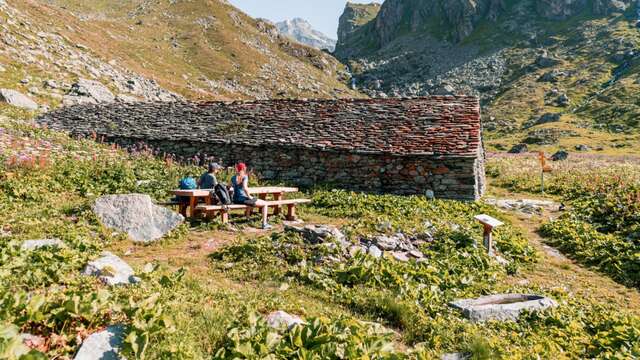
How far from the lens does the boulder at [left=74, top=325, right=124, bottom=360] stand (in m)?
3.97

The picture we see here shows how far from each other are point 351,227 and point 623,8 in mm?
138702

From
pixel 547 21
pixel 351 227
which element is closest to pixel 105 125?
pixel 351 227

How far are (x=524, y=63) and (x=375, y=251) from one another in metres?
112

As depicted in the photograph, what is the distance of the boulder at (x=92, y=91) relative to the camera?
1104 inches

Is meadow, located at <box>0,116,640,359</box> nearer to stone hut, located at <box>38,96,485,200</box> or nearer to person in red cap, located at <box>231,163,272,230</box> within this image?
person in red cap, located at <box>231,163,272,230</box>

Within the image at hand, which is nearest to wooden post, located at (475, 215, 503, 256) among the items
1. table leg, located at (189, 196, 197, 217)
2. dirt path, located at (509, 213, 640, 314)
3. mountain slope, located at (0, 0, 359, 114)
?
dirt path, located at (509, 213, 640, 314)

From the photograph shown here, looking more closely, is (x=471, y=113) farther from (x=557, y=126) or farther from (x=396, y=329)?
(x=557, y=126)

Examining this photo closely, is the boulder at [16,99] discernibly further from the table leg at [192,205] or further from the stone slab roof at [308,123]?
the table leg at [192,205]

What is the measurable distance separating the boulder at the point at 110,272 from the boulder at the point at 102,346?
1.54 meters

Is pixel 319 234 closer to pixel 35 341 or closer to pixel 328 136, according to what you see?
pixel 35 341

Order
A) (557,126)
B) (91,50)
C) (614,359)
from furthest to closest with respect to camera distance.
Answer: (557,126) → (91,50) → (614,359)

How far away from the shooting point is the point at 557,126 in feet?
222

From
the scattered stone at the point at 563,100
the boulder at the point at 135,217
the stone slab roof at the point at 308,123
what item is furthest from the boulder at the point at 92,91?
the scattered stone at the point at 563,100

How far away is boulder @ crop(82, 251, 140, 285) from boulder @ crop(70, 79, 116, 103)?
25.9 metres
